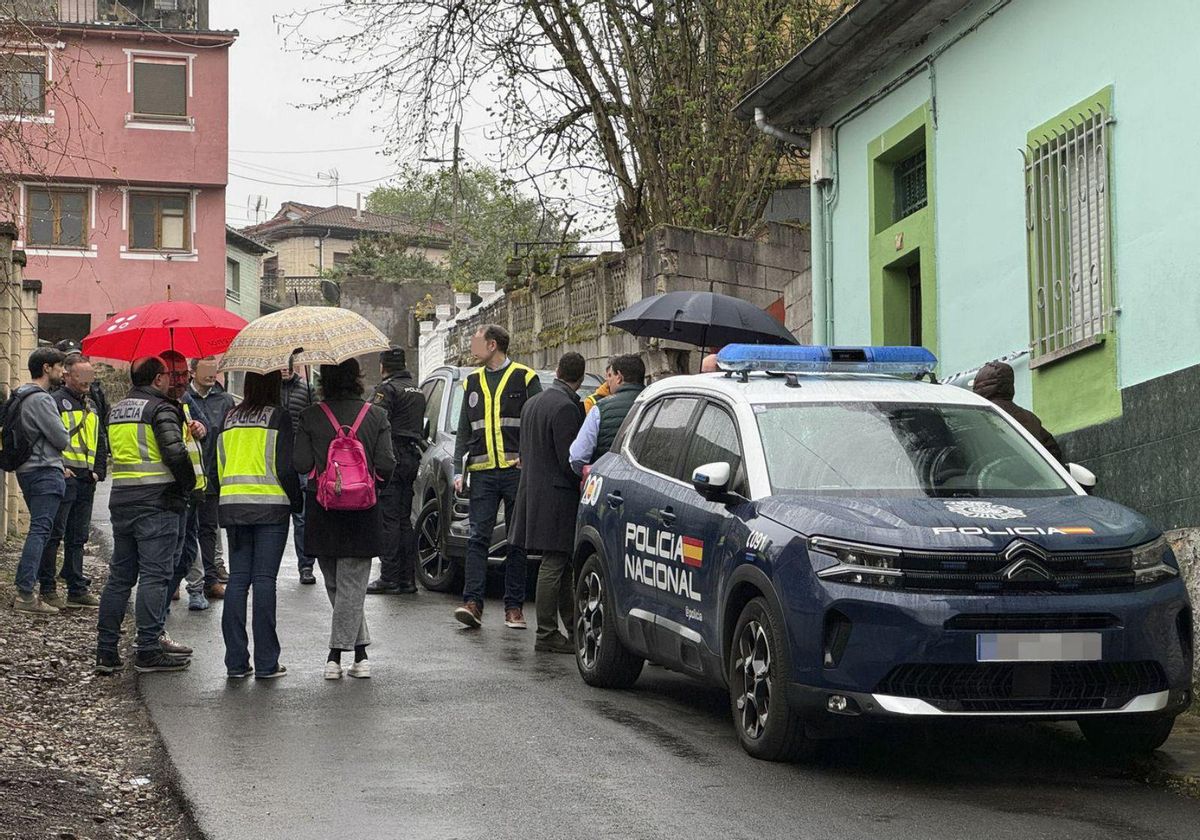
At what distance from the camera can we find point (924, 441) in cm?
806

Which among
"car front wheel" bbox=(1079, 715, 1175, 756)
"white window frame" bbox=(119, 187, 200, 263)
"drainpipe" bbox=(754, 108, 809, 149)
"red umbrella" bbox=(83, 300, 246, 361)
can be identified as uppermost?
"white window frame" bbox=(119, 187, 200, 263)

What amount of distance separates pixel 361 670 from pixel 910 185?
24.9ft

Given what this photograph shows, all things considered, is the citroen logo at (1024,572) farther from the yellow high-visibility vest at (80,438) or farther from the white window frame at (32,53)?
the yellow high-visibility vest at (80,438)

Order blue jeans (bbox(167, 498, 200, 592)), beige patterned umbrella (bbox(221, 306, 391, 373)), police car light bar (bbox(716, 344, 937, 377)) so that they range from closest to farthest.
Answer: police car light bar (bbox(716, 344, 937, 377)), beige patterned umbrella (bbox(221, 306, 391, 373)), blue jeans (bbox(167, 498, 200, 592))

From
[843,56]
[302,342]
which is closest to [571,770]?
[302,342]

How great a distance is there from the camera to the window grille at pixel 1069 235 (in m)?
10.9

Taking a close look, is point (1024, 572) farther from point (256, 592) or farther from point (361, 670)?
point (256, 592)

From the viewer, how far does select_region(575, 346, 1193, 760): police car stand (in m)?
6.80

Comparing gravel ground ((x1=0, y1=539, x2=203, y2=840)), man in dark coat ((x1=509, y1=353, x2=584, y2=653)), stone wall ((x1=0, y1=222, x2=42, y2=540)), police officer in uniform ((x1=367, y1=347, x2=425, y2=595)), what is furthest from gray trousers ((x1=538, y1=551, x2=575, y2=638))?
stone wall ((x1=0, y1=222, x2=42, y2=540))

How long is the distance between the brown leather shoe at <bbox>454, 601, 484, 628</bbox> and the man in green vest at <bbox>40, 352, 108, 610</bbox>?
3.24 m

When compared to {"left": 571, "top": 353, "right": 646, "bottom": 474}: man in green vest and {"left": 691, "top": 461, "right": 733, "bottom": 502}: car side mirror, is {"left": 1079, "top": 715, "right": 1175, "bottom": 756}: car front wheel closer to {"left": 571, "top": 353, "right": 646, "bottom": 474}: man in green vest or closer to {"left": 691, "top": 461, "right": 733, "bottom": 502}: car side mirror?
{"left": 691, "top": 461, "right": 733, "bottom": 502}: car side mirror

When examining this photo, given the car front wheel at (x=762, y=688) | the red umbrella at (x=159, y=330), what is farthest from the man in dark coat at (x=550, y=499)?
the car front wheel at (x=762, y=688)

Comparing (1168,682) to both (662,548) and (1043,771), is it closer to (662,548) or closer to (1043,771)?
(1043,771)

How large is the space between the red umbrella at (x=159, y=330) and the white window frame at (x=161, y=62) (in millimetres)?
34993
